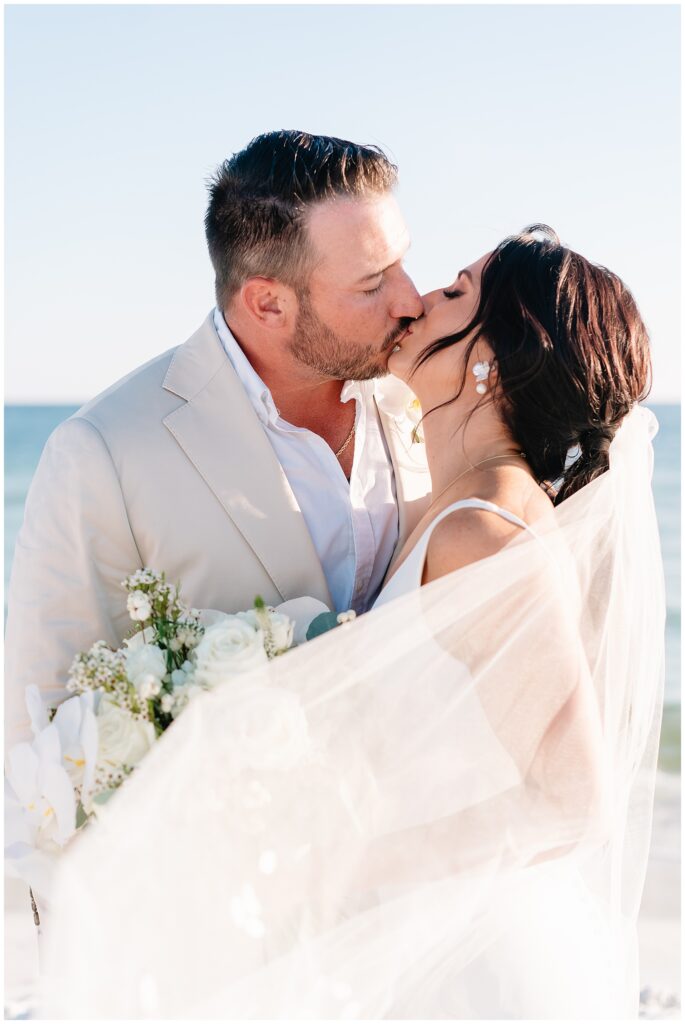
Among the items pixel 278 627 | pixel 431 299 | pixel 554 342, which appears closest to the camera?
pixel 278 627

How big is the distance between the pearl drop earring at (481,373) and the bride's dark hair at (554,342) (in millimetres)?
42

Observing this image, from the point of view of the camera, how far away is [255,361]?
12.9 feet

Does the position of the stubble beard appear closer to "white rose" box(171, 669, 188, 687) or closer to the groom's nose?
the groom's nose

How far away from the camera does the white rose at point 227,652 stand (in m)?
2.68

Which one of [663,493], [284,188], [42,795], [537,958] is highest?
[284,188]

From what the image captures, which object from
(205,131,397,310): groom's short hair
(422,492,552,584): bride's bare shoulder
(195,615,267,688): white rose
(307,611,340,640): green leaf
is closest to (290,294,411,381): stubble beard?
(205,131,397,310): groom's short hair

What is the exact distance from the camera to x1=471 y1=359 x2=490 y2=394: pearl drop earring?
3297 millimetres

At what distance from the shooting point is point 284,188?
377 cm

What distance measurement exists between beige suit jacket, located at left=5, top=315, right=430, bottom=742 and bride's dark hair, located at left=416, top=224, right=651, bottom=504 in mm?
769

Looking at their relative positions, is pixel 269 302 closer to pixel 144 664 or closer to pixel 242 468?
pixel 242 468

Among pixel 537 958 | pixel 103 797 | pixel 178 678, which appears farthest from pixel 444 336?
pixel 537 958

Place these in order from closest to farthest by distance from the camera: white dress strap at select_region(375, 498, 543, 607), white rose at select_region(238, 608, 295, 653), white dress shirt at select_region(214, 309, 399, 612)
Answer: white rose at select_region(238, 608, 295, 653)
white dress strap at select_region(375, 498, 543, 607)
white dress shirt at select_region(214, 309, 399, 612)

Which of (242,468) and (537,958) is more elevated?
(242,468)

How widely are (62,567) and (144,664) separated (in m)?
0.78
